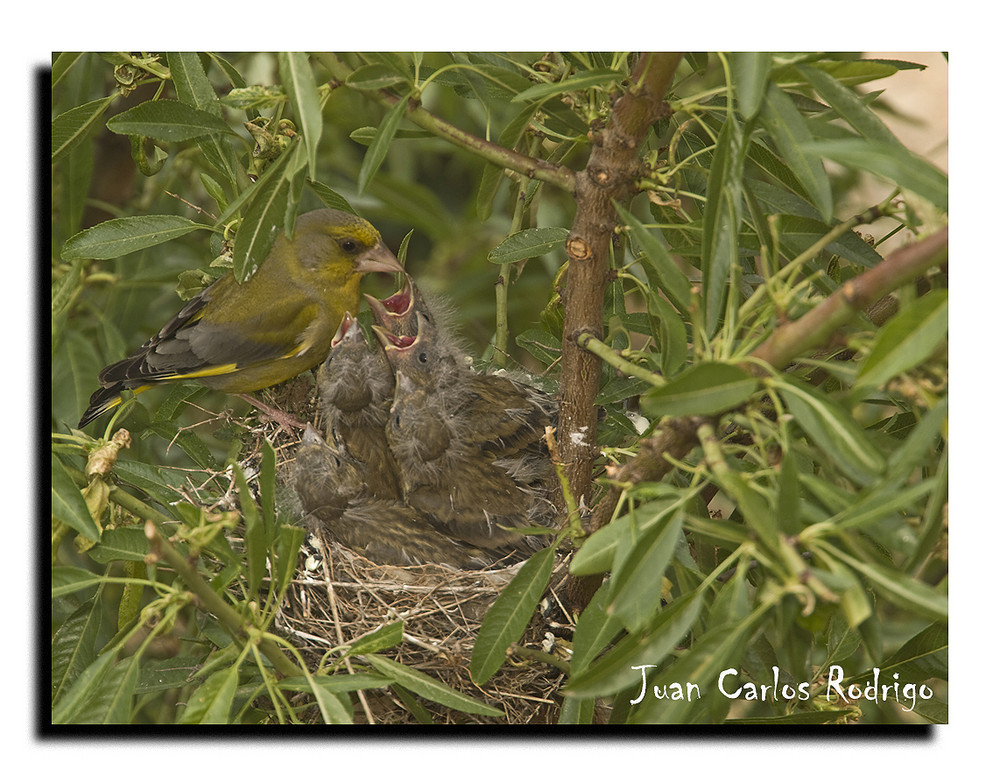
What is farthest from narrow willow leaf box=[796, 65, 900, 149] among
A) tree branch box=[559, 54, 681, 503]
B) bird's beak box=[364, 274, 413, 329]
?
bird's beak box=[364, 274, 413, 329]

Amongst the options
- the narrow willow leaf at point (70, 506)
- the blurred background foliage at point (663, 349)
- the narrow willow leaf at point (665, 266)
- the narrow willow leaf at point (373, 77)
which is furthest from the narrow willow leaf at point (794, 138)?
the narrow willow leaf at point (70, 506)

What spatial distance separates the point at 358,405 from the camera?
2684 millimetres

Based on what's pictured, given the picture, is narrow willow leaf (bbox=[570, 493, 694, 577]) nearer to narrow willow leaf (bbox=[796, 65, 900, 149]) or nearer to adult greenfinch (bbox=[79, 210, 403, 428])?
narrow willow leaf (bbox=[796, 65, 900, 149])

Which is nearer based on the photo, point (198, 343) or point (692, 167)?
point (692, 167)

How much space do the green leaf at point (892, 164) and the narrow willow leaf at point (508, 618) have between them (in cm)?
84

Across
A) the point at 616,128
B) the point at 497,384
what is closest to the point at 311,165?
the point at 616,128

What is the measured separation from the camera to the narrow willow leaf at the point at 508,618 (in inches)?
68.4

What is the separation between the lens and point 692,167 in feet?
6.26

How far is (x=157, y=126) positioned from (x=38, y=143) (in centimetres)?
23

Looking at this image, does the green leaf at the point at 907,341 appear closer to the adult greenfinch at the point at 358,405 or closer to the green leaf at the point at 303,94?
the green leaf at the point at 303,94

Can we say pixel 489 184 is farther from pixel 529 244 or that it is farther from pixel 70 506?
→ pixel 70 506

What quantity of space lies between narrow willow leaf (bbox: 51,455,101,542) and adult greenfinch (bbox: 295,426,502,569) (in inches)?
32.8

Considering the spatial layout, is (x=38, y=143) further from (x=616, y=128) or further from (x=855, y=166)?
(x=855, y=166)

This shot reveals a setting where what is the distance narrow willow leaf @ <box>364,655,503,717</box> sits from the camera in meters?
1.74
